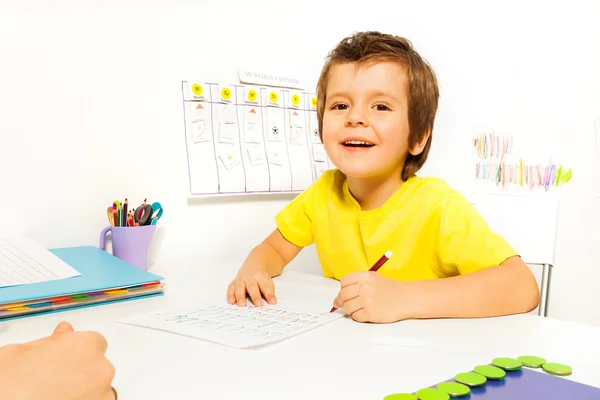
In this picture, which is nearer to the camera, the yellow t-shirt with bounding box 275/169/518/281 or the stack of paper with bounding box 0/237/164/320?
the stack of paper with bounding box 0/237/164/320

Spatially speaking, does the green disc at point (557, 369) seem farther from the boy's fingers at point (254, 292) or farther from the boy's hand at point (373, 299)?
the boy's fingers at point (254, 292)

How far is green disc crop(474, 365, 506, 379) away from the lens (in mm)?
480

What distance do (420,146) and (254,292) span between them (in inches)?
17.6

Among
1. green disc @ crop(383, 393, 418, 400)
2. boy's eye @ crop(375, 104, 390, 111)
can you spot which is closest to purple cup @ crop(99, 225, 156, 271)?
boy's eye @ crop(375, 104, 390, 111)

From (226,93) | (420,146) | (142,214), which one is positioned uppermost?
(226,93)

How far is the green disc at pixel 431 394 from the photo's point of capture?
430mm

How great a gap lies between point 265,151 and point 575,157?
31.0 inches

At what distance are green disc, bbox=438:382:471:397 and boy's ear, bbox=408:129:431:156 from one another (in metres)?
0.60

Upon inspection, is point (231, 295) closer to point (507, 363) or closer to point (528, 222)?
A: point (507, 363)

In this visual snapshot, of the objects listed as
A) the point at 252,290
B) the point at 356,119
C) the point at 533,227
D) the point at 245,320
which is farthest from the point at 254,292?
the point at 533,227

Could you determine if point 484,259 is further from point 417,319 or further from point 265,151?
point 265,151

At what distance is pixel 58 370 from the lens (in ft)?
1.32

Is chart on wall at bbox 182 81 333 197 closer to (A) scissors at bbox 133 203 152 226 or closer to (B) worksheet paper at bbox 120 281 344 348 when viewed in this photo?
(A) scissors at bbox 133 203 152 226

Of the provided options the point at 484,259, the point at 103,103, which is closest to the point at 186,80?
the point at 103,103
